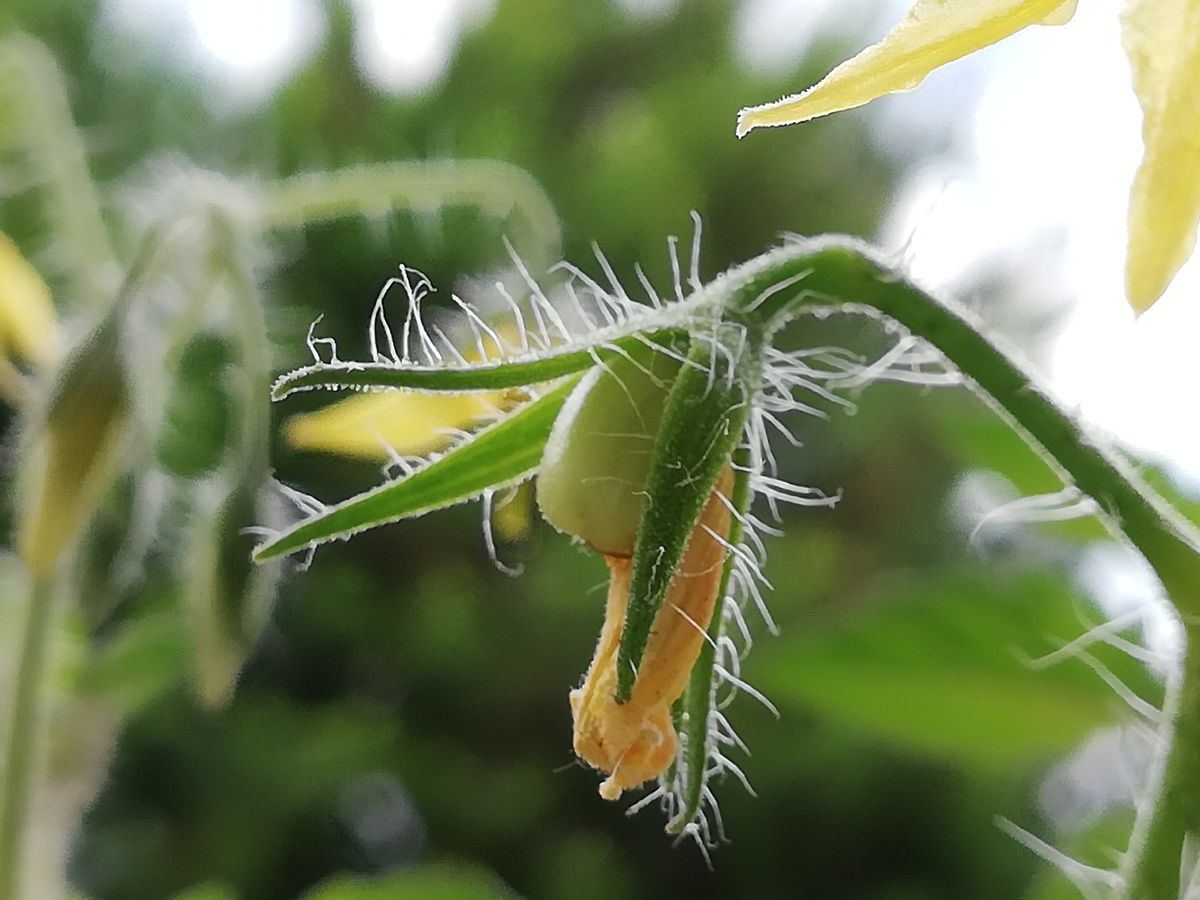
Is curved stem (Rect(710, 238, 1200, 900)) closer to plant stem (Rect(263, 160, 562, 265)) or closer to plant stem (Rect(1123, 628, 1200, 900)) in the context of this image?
plant stem (Rect(1123, 628, 1200, 900))

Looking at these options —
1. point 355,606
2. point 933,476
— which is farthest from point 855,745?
point 355,606

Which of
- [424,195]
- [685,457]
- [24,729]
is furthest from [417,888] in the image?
[685,457]

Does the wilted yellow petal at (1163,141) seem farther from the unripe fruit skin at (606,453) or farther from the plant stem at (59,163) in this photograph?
the plant stem at (59,163)

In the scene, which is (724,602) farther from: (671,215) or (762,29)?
(762,29)

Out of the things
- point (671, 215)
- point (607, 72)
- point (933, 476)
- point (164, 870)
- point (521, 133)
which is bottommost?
point (164, 870)

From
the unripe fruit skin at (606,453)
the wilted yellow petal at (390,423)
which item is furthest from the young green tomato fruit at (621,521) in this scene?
the wilted yellow petal at (390,423)

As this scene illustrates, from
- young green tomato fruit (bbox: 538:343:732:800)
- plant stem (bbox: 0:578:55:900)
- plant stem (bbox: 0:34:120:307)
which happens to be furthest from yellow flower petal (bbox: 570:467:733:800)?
plant stem (bbox: 0:34:120:307)

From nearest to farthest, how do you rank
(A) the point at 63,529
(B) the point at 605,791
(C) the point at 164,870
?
(B) the point at 605,791, (A) the point at 63,529, (C) the point at 164,870
